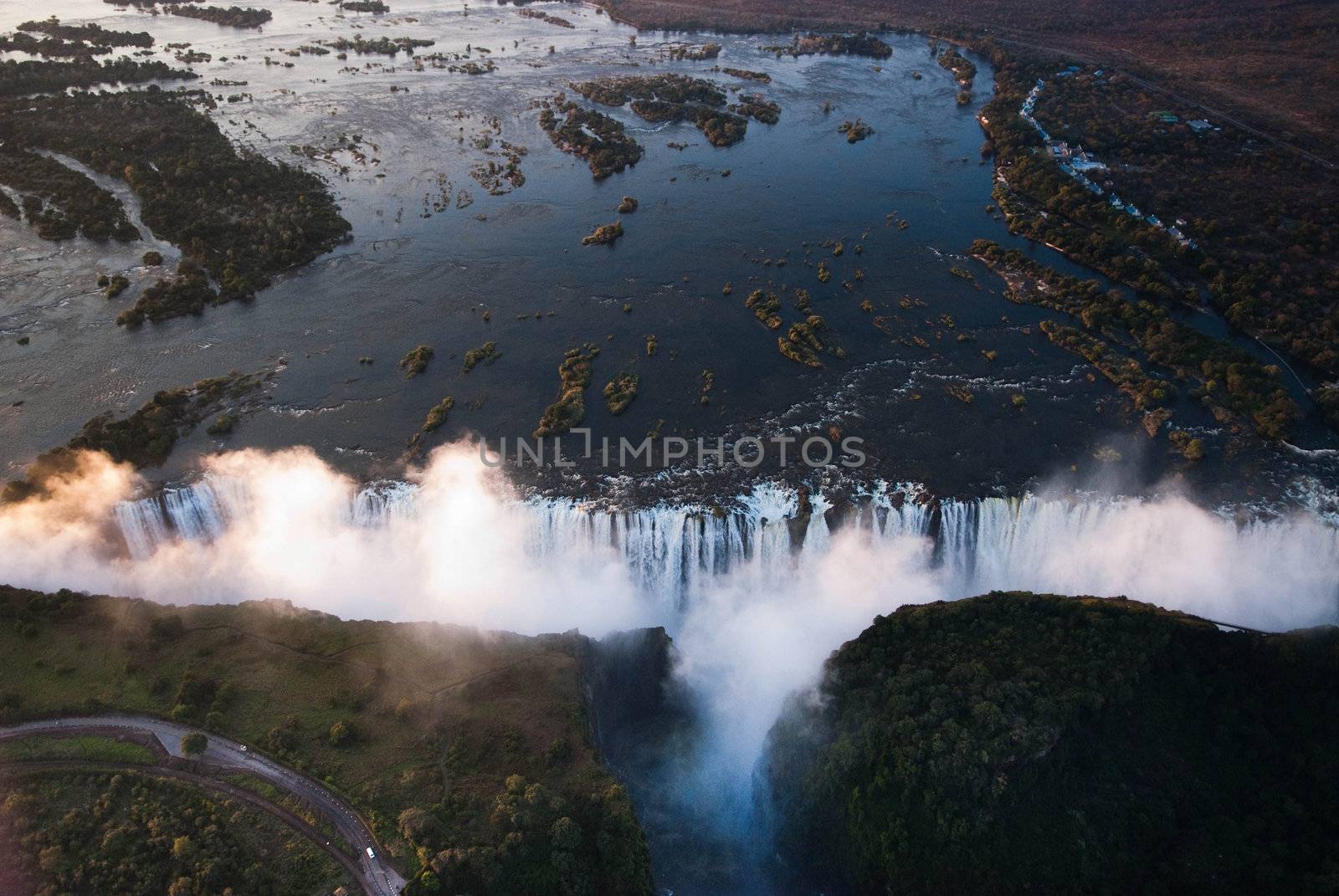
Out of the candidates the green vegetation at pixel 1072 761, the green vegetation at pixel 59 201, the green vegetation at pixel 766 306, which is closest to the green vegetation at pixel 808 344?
the green vegetation at pixel 766 306

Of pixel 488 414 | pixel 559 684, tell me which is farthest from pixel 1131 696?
pixel 488 414

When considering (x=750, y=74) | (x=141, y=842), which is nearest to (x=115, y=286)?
(x=141, y=842)

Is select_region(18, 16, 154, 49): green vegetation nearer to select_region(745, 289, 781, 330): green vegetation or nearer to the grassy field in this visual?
select_region(745, 289, 781, 330): green vegetation

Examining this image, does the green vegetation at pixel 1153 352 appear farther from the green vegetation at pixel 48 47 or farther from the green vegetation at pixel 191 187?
the green vegetation at pixel 48 47

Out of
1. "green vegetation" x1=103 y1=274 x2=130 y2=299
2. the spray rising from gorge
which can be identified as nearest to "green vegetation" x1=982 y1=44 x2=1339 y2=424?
the spray rising from gorge

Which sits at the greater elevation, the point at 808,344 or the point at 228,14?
the point at 228,14

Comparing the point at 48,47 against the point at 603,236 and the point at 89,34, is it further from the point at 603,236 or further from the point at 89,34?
the point at 603,236

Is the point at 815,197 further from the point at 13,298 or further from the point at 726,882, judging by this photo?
the point at 13,298

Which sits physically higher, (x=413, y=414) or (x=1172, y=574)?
(x=413, y=414)
